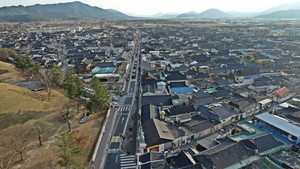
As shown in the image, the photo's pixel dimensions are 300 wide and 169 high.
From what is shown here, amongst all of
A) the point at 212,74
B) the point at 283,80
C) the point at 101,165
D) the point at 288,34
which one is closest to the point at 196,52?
the point at 212,74

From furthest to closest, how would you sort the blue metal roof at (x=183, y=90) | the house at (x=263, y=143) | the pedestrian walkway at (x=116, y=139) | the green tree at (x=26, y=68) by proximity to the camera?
the green tree at (x=26, y=68) → the blue metal roof at (x=183, y=90) → the pedestrian walkway at (x=116, y=139) → the house at (x=263, y=143)

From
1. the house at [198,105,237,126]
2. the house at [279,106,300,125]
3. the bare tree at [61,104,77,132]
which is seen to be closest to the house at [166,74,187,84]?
the house at [198,105,237,126]

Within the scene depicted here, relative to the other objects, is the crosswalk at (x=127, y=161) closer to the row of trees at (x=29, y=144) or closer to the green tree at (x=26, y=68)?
the row of trees at (x=29, y=144)

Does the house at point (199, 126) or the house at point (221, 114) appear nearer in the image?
the house at point (199, 126)

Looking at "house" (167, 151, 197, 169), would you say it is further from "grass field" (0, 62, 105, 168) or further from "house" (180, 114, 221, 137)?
"grass field" (0, 62, 105, 168)

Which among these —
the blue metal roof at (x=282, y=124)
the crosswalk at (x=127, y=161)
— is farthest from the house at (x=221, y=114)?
the crosswalk at (x=127, y=161)

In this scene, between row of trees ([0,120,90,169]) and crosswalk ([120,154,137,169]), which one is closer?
row of trees ([0,120,90,169])

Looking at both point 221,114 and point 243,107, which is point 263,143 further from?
point 243,107
